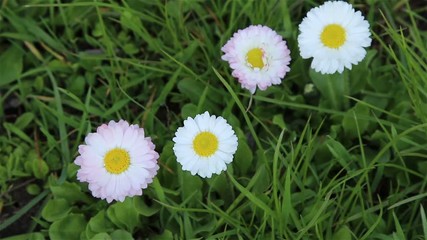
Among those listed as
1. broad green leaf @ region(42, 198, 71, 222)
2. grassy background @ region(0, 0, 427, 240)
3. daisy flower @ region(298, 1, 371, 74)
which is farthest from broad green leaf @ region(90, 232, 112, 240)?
daisy flower @ region(298, 1, 371, 74)

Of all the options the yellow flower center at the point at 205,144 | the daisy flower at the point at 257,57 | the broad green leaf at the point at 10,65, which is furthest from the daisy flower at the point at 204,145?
the broad green leaf at the point at 10,65

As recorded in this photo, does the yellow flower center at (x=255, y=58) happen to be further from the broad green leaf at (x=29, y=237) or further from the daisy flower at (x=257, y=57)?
the broad green leaf at (x=29, y=237)

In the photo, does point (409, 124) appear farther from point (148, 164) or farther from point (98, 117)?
point (98, 117)

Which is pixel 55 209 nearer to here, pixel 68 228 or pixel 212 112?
pixel 68 228

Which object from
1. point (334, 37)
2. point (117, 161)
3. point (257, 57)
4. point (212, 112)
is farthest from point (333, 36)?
point (117, 161)

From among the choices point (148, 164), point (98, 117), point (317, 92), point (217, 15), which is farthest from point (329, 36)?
point (98, 117)

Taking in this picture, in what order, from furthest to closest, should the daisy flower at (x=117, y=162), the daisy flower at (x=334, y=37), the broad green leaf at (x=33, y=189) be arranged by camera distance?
the broad green leaf at (x=33, y=189) < the daisy flower at (x=334, y=37) < the daisy flower at (x=117, y=162)
